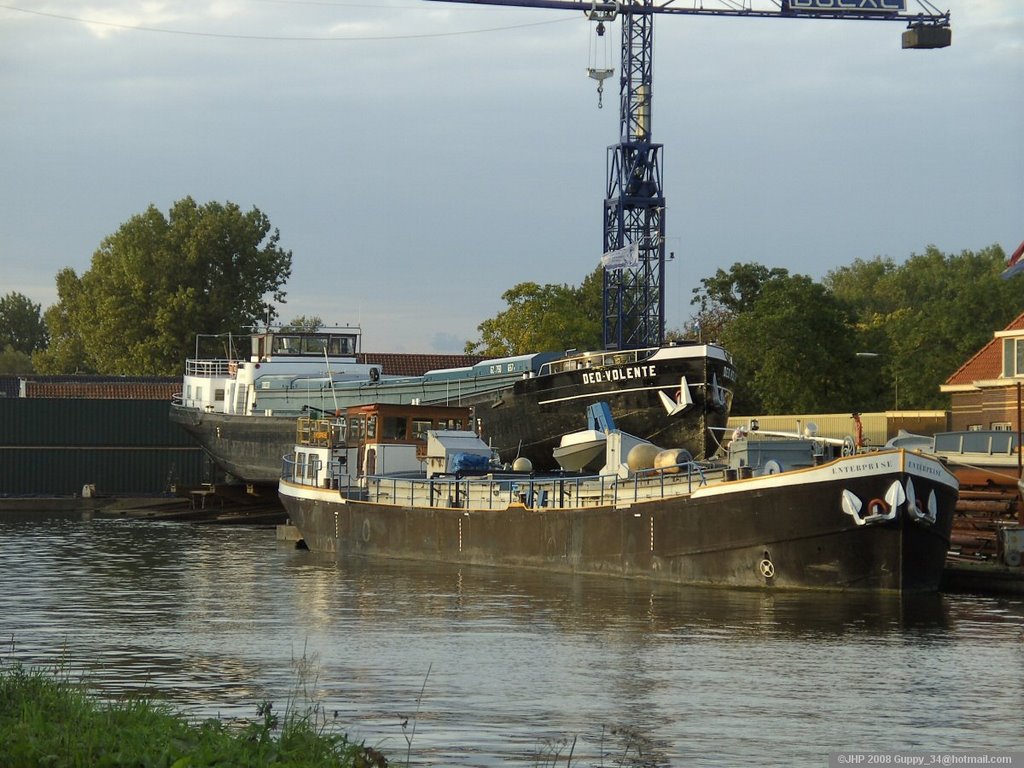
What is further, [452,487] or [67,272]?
[67,272]

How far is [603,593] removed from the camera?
101ft

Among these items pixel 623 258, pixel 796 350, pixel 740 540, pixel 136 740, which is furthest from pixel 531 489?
pixel 796 350

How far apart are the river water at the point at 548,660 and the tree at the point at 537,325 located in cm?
4966

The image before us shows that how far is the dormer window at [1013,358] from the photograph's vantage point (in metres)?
56.5

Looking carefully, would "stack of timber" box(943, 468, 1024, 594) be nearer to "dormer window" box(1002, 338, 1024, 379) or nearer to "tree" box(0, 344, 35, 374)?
"dormer window" box(1002, 338, 1024, 379)

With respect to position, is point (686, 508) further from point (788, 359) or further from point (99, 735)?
point (788, 359)

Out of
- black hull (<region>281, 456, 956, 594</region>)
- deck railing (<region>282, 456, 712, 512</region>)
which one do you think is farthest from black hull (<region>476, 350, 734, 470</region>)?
black hull (<region>281, 456, 956, 594</region>)

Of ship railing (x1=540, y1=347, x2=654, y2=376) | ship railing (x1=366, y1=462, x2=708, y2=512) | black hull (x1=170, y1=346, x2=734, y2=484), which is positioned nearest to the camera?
ship railing (x1=366, y1=462, x2=708, y2=512)

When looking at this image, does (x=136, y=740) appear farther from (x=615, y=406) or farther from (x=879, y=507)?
(x=615, y=406)


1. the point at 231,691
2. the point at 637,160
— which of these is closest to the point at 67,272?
the point at 637,160

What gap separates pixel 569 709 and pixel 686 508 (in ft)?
45.2

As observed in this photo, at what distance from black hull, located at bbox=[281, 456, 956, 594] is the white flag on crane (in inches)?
1280

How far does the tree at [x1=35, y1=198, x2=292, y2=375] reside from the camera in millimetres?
103188

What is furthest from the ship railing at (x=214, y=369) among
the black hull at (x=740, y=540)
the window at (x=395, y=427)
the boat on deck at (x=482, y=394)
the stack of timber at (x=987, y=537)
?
the stack of timber at (x=987, y=537)
